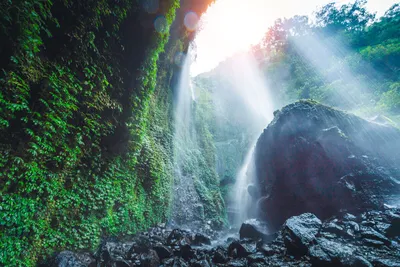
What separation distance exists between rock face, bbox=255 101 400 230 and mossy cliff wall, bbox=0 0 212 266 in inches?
340

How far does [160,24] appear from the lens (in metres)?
7.04

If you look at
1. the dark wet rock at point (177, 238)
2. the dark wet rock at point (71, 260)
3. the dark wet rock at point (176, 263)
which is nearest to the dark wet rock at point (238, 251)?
the dark wet rock at point (177, 238)

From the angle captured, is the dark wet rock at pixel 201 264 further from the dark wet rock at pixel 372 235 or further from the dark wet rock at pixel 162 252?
the dark wet rock at pixel 372 235

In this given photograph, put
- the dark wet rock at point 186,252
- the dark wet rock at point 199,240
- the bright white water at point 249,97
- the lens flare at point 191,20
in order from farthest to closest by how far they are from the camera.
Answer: the bright white water at point 249,97 → the lens flare at point 191,20 → the dark wet rock at point 199,240 → the dark wet rock at point 186,252

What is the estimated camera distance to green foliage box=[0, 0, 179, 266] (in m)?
3.40

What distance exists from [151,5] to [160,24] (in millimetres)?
776

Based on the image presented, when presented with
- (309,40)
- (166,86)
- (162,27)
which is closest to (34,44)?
(162,27)

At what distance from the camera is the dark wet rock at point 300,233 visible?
5.55m

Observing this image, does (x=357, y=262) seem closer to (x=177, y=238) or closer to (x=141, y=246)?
(x=177, y=238)

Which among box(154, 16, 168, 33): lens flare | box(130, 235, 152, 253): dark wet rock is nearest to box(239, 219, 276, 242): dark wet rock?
box(130, 235, 152, 253): dark wet rock

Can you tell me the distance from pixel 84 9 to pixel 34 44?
2.00 m

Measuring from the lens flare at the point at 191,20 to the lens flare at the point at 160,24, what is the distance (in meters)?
5.25

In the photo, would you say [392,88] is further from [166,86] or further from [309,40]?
[166,86]

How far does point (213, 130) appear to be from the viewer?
24.4 m
